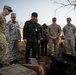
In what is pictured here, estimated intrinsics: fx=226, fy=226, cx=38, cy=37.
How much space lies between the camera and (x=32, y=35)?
9.05 meters

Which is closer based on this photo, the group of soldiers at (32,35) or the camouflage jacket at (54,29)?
the group of soldiers at (32,35)

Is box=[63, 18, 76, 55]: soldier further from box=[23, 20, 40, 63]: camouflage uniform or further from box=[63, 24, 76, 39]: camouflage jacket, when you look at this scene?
box=[23, 20, 40, 63]: camouflage uniform

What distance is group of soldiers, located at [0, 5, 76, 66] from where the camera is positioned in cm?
655

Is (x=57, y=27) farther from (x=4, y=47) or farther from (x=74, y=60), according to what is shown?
(x=4, y=47)

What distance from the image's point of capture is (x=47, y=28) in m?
11.5

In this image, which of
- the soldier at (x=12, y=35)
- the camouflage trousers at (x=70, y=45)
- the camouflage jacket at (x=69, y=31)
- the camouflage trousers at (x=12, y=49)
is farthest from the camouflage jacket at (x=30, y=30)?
the camouflage trousers at (x=70, y=45)

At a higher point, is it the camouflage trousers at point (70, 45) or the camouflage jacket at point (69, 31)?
the camouflage jacket at point (69, 31)

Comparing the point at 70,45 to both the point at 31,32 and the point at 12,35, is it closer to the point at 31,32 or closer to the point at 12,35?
Answer: the point at 31,32

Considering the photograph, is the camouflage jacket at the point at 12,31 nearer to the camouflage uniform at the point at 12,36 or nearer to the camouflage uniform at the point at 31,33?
the camouflage uniform at the point at 12,36

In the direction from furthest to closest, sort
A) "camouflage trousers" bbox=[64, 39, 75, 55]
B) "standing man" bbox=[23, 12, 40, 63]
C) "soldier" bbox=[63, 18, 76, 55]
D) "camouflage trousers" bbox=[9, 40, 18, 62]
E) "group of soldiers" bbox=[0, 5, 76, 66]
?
1. "camouflage trousers" bbox=[64, 39, 75, 55]
2. "soldier" bbox=[63, 18, 76, 55]
3. "camouflage trousers" bbox=[9, 40, 18, 62]
4. "standing man" bbox=[23, 12, 40, 63]
5. "group of soldiers" bbox=[0, 5, 76, 66]

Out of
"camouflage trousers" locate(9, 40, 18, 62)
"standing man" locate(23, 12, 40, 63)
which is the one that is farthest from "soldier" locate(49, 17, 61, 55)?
"camouflage trousers" locate(9, 40, 18, 62)

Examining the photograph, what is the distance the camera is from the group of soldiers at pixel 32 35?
6.55m

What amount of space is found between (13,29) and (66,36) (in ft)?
11.0

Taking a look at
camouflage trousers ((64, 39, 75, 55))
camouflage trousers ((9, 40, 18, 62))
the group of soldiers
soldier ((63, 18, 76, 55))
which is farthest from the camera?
camouflage trousers ((64, 39, 75, 55))
